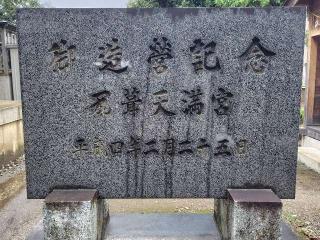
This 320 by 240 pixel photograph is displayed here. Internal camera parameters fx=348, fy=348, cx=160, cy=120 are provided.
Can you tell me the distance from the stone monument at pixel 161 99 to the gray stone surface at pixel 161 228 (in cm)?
61

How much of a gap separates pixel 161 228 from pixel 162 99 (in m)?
1.55

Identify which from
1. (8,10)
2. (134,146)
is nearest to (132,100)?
(134,146)

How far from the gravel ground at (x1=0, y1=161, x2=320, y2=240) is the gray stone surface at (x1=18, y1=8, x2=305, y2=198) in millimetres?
1675

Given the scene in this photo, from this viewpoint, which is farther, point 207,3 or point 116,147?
point 207,3

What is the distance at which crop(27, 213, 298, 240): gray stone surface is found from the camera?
3.75 metres

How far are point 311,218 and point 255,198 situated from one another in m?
2.44

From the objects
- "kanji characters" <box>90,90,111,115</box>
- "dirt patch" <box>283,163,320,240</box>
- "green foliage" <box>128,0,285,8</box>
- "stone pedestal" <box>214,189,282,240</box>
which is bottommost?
"dirt patch" <box>283,163,320,240</box>

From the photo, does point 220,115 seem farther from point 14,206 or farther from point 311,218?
point 14,206

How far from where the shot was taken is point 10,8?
2169 centimetres

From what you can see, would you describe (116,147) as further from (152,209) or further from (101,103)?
(152,209)

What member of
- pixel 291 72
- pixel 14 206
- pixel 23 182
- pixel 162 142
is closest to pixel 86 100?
pixel 162 142

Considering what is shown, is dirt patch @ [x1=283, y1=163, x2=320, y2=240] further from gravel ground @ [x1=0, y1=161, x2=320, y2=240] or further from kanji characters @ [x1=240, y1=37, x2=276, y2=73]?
kanji characters @ [x1=240, y1=37, x2=276, y2=73]

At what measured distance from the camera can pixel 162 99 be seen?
10.8ft

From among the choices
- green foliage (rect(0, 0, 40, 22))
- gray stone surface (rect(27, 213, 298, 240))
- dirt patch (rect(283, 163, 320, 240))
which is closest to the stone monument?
gray stone surface (rect(27, 213, 298, 240))
